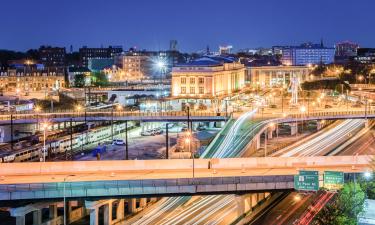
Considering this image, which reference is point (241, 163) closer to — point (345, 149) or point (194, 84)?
point (345, 149)

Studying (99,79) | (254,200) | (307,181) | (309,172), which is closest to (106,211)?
(254,200)

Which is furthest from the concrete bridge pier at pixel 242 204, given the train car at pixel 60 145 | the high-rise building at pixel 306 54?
the high-rise building at pixel 306 54

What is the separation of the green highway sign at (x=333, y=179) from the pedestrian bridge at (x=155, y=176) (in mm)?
2829

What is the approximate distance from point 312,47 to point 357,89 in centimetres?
8529

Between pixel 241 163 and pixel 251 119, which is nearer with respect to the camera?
pixel 241 163

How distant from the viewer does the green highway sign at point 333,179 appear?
72.7ft

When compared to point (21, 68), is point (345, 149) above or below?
below

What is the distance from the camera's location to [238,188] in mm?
25000

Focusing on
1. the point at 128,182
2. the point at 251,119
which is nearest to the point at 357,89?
the point at 251,119

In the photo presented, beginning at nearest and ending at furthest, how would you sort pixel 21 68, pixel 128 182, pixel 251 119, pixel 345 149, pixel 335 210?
1. pixel 335 210
2. pixel 128 182
3. pixel 345 149
4. pixel 251 119
5. pixel 21 68

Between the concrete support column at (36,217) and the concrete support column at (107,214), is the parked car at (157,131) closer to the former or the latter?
the concrete support column at (107,214)

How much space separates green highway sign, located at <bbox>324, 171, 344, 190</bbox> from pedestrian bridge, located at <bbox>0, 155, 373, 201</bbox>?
9.28 ft

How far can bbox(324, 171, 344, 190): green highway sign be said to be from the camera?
22156 millimetres

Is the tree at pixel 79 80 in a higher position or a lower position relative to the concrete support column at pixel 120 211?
higher
